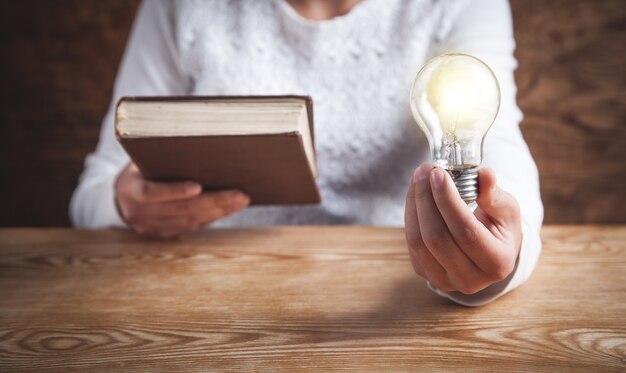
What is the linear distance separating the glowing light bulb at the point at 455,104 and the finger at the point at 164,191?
0.26 metres

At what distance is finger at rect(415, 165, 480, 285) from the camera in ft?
1.01

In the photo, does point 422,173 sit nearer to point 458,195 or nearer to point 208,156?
point 458,195

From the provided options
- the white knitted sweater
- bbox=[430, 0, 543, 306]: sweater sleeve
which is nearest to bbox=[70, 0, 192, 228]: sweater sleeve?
the white knitted sweater

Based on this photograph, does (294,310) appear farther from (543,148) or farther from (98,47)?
(98,47)

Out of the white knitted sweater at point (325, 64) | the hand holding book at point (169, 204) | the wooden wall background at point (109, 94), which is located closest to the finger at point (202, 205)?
the hand holding book at point (169, 204)

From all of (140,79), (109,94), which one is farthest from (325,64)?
(109,94)

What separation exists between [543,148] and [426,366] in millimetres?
860

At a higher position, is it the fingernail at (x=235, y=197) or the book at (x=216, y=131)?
the book at (x=216, y=131)

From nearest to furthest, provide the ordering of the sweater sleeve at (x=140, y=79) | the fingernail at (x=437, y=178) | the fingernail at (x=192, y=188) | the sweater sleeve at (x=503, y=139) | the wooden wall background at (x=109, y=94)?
the fingernail at (x=437, y=178), the sweater sleeve at (x=503, y=139), the fingernail at (x=192, y=188), the sweater sleeve at (x=140, y=79), the wooden wall background at (x=109, y=94)

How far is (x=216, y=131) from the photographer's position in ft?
1.48

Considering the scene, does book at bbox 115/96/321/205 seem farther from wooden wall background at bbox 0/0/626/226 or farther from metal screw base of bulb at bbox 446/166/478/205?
wooden wall background at bbox 0/0/626/226

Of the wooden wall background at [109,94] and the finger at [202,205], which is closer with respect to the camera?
the finger at [202,205]

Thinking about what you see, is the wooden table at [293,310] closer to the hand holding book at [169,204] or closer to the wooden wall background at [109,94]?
→ the hand holding book at [169,204]

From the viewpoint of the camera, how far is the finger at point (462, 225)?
293 millimetres
